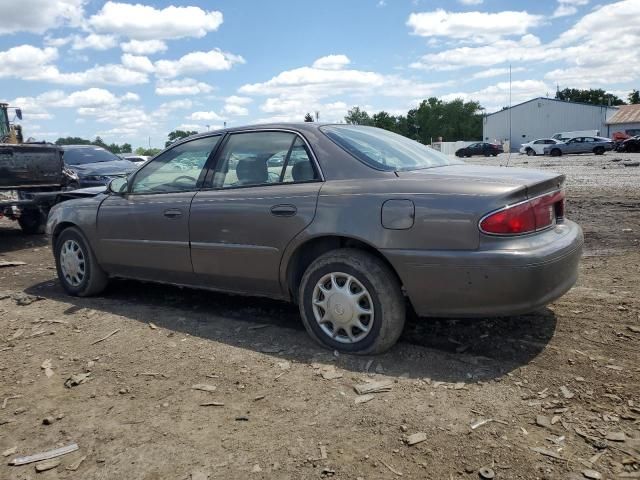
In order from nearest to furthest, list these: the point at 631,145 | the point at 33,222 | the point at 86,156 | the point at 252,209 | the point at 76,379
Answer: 1. the point at 76,379
2. the point at 252,209
3. the point at 33,222
4. the point at 86,156
5. the point at 631,145

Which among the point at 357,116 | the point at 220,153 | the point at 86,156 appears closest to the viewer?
the point at 220,153

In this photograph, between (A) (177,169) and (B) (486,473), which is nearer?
(B) (486,473)

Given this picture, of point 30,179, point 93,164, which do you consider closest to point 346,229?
point 30,179

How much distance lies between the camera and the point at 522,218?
3.26 m

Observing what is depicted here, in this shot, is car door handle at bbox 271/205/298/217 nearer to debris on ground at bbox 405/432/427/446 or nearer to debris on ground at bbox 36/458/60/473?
debris on ground at bbox 405/432/427/446

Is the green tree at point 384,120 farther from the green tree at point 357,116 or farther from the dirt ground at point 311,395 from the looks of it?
the dirt ground at point 311,395

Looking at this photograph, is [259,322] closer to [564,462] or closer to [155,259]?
[155,259]

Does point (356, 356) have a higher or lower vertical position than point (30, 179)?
lower

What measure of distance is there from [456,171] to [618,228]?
A: 4.82m

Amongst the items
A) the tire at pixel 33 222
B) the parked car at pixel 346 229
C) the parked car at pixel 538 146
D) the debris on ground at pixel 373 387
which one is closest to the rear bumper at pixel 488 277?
the parked car at pixel 346 229

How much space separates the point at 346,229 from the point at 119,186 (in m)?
2.68

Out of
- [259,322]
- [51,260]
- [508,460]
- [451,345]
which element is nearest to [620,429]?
[508,460]

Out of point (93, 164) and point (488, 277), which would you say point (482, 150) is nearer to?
point (93, 164)

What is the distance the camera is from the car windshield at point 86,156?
41.9ft
